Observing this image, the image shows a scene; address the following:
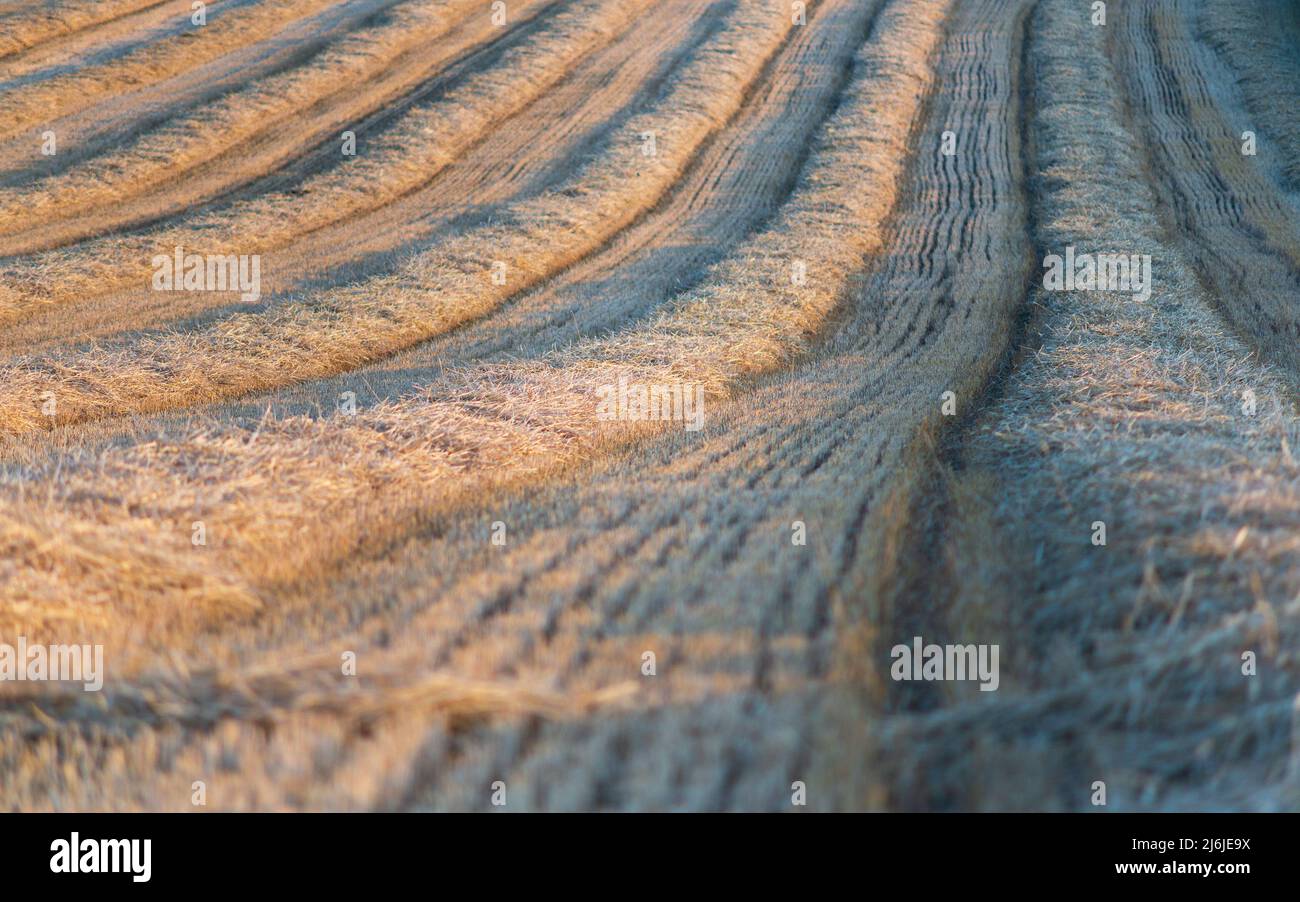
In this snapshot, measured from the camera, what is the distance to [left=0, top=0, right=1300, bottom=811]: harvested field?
3521mm

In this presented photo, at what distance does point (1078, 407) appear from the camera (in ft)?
26.7

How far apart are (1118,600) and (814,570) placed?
1446 millimetres

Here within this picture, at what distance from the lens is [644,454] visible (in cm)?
786

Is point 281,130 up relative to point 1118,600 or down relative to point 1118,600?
up

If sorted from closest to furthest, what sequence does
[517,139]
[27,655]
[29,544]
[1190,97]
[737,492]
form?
[27,655], [29,544], [737,492], [517,139], [1190,97]

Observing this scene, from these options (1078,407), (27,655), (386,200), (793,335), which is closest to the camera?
(27,655)

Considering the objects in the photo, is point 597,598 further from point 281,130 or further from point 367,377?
point 281,130

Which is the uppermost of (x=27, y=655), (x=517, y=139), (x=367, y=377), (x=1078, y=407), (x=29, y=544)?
(x=517, y=139)

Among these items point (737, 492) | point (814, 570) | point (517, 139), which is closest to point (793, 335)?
point (737, 492)

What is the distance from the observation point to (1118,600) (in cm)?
453

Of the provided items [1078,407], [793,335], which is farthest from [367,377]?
[1078,407]

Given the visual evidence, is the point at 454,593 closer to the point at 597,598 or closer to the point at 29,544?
the point at 597,598

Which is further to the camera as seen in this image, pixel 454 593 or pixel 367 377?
pixel 367 377

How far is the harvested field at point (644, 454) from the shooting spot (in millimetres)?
3521
